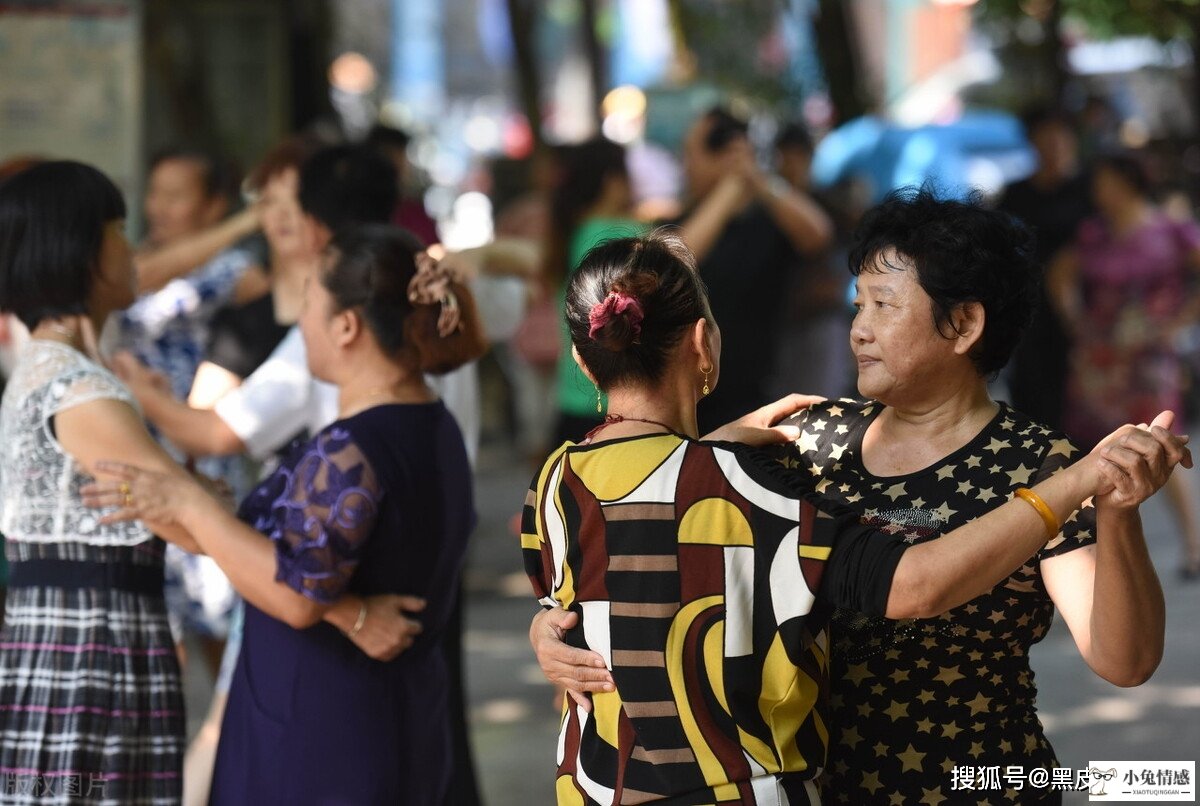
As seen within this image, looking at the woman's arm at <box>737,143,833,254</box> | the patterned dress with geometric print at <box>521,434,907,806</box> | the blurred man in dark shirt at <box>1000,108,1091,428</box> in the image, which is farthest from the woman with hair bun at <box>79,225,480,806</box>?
the blurred man in dark shirt at <box>1000,108,1091,428</box>

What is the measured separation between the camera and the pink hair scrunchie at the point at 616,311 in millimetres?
2357

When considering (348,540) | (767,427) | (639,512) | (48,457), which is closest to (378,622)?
(348,540)

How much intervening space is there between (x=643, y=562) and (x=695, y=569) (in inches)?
3.0

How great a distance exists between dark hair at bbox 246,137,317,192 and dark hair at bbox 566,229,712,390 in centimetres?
190

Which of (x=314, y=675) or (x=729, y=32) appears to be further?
(x=729, y=32)

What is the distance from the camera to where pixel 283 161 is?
4230 millimetres

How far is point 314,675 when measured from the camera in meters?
3.11

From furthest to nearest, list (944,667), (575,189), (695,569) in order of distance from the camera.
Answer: (575,189), (944,667), (695,569)

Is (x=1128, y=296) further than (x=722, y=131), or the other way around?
(x=1128, y=296)

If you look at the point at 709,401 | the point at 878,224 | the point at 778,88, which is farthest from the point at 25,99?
the point at 778,88

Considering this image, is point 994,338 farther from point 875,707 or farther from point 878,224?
point 875,707

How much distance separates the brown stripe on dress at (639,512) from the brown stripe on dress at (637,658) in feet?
0.63

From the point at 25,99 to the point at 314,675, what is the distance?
3650mm

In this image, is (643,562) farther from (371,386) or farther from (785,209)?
(785,209)
